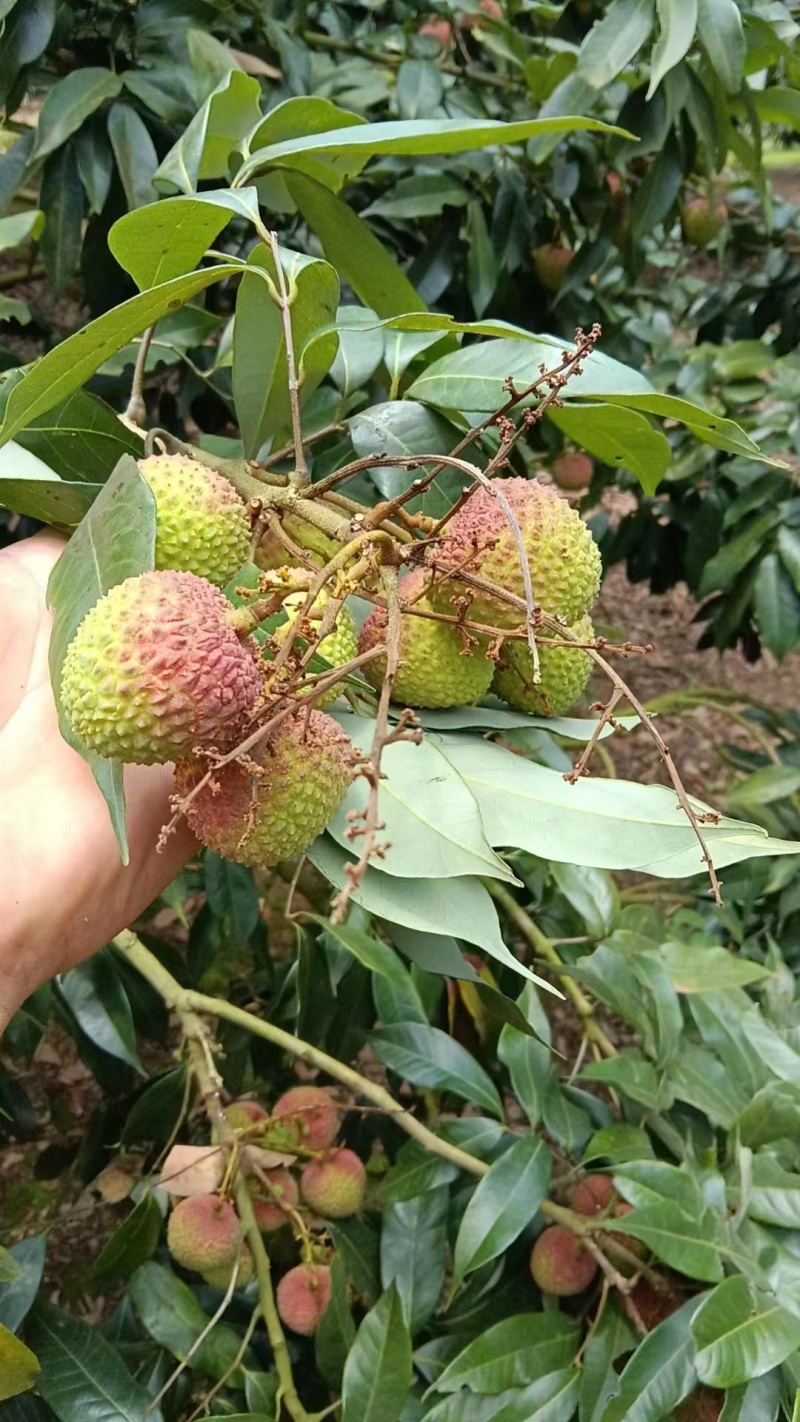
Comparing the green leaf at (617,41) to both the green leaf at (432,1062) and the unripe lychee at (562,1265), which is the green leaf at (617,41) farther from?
the unripe lychee at (562,1265)

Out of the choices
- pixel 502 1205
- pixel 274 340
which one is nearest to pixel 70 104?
pixel 274 340

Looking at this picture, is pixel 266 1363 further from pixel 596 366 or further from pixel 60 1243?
pixel 596 366

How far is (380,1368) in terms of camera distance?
78 centimetres

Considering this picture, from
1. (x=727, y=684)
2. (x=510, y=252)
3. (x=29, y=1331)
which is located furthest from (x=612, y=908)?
(x=727, y=684)

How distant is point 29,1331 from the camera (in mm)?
882

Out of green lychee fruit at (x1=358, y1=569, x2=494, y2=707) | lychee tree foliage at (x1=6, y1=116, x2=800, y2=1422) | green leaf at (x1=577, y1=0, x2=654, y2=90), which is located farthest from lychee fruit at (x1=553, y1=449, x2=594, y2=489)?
green lychee fruit at (x1=358, y1=569, x2=494, y2=707)

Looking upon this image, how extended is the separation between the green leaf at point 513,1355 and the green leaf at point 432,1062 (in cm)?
19

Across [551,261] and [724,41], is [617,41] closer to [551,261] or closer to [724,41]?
[724,41]

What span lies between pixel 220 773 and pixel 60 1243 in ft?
4.86

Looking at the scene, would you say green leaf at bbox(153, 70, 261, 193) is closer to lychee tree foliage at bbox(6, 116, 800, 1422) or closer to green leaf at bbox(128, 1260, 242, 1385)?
lychee tree foliage at bbox(6, 116, 800, 1422)

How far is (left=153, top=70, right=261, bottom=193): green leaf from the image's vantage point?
2.55ft

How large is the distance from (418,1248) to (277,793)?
65 cm

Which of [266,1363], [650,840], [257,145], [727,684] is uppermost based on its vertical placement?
[257,145]

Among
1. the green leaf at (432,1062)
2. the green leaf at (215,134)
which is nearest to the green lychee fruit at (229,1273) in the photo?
the green leaf at (432,1062)
